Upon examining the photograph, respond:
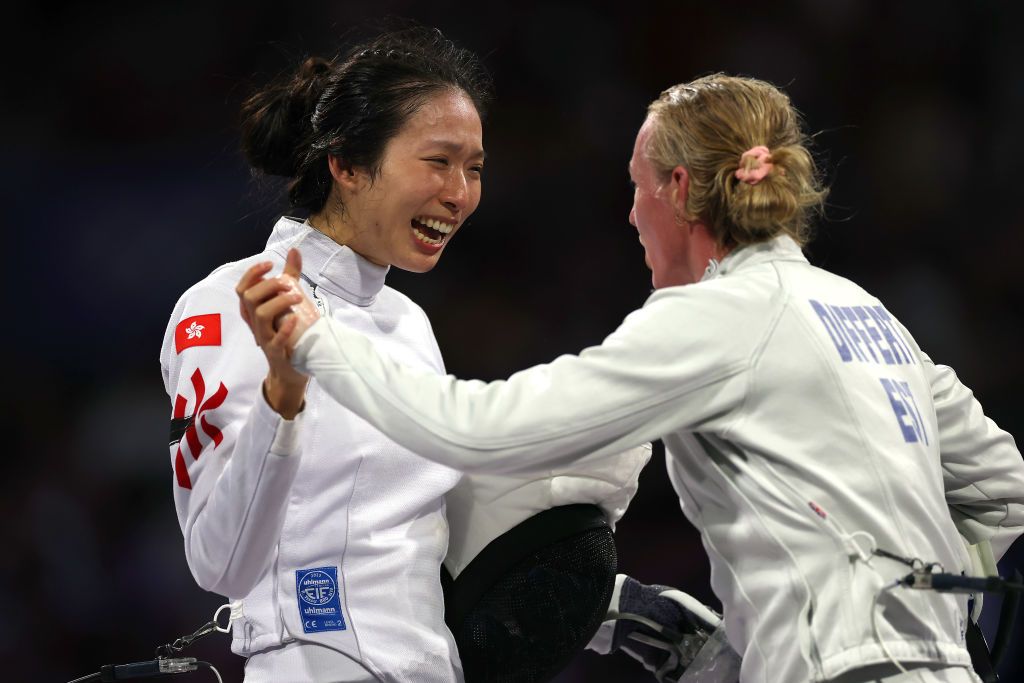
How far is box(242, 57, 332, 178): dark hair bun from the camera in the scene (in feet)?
5.59

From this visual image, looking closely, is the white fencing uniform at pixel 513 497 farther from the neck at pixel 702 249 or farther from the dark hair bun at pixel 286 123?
the dark hair bun at pixel 286 123

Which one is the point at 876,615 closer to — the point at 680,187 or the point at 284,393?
the point at 680,187

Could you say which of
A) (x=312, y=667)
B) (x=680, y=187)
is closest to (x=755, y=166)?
(x=680, y=187)

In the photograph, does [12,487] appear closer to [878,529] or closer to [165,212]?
[165,212]

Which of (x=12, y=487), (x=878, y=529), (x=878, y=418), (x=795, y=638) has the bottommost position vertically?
(x=12, y=487)

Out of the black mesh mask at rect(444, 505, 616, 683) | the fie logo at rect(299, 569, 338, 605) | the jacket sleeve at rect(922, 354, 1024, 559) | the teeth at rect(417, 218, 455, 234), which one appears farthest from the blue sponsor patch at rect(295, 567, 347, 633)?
the jacket sleeve at rect(922, 354, 1024, 559)

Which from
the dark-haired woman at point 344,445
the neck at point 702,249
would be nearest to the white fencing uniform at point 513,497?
the dark-haired woman at point 344,445

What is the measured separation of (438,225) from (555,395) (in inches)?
20.1

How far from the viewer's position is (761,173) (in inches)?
54.8

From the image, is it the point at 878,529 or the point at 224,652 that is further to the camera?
the point at 224,652

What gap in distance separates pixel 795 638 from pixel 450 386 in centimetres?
48

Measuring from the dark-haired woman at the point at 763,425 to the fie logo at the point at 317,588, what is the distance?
0.91 feet

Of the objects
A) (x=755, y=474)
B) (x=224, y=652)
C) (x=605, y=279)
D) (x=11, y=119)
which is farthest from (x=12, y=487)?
(x=755, y=474)

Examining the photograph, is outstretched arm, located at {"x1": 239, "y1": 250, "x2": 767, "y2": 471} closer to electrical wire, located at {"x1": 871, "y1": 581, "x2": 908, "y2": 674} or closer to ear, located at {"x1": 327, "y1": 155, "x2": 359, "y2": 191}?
electrical wire, located at {"x1": 871, "y1": 581, "x2": 908, "y2": 674}
